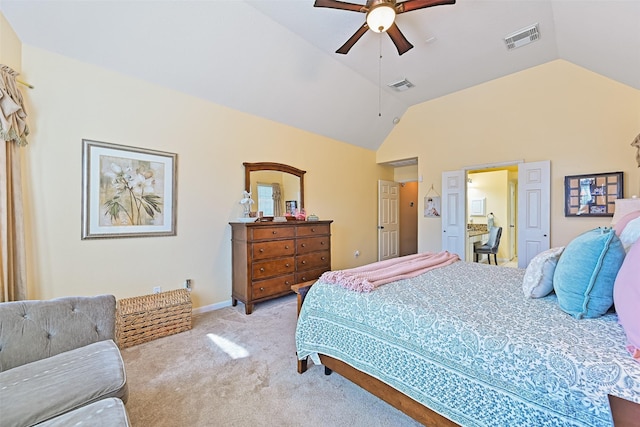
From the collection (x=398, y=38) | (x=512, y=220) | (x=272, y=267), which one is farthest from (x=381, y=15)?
(x=512, y=220)

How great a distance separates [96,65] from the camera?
2.73m

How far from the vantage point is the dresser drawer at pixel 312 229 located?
156 inches

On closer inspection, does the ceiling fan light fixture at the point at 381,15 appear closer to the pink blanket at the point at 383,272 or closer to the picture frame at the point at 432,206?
the pink blanket at the point at 383,272

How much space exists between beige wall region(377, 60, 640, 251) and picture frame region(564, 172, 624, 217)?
0.08 meters

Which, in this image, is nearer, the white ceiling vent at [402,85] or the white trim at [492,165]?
the white trim at [492,165]

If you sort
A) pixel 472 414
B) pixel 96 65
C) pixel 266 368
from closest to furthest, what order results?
pixel 472 414, pixel 266 368, pixel 96 65

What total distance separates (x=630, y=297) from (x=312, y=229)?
3.35 meters

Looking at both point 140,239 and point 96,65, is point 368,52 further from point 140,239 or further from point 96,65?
point 140,239

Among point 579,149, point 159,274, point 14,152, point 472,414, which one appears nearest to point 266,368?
point 472,414

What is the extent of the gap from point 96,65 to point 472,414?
4150 millimetres

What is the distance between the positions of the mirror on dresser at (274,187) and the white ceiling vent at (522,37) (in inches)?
133

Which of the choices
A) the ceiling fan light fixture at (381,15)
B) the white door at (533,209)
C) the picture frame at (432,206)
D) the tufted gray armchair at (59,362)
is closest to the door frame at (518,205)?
the white door at (533,209)

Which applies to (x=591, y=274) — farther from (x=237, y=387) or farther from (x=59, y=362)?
(x=59, y=362)

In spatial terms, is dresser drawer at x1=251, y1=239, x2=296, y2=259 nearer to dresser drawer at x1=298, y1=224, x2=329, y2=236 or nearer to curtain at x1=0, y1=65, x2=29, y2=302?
dresser drawer at x1=298, y1=224, x2=329, y2=236
